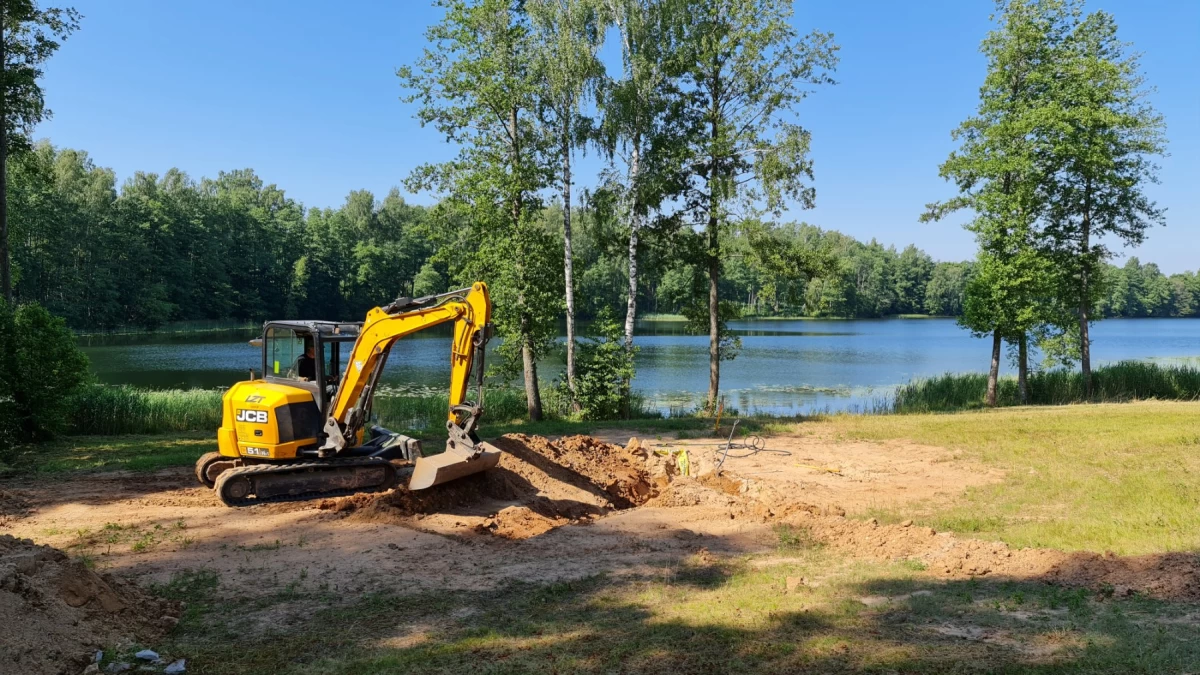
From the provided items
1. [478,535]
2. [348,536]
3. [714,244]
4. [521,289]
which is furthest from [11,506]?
[714,244]

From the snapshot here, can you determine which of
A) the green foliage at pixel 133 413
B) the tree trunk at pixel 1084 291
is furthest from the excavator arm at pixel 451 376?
the tree trunk at pixel 1084 291

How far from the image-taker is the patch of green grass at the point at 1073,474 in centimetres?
789

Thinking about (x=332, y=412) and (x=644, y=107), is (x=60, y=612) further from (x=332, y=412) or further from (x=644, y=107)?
(x=644, y=107)

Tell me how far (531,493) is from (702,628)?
16.8 feet

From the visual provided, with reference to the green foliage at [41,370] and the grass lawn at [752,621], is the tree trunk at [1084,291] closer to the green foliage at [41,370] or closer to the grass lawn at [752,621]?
the grass lawn at [752,621]

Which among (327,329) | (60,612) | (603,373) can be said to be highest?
(327,329)

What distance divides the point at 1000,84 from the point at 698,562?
67.7 feet

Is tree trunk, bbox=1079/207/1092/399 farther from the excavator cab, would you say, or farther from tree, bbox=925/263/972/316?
tree, bbox=925/263/972/316

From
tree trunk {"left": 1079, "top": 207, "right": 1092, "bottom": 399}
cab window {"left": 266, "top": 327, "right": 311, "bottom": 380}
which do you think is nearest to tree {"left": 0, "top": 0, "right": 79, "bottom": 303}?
cab window {"left": 266, "top": 327, "right": 311, "bottom": 380}

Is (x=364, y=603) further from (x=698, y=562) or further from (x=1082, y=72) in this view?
(x=1082, y=72)

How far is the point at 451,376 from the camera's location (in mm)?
9508

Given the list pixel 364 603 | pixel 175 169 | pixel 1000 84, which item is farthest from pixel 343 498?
pixel 175 169

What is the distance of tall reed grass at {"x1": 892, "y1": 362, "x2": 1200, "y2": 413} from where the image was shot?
75.8ft

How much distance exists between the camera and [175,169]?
85.0 metres
